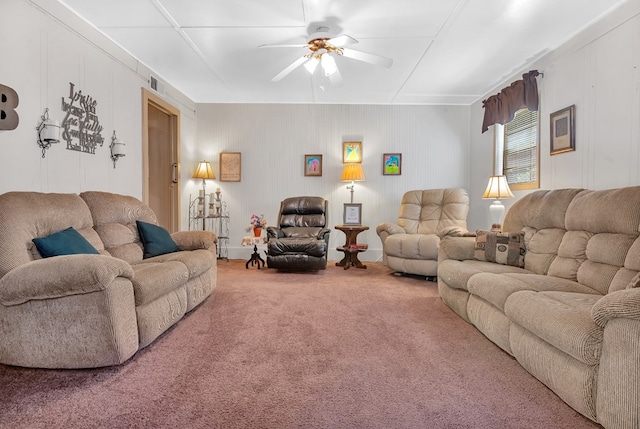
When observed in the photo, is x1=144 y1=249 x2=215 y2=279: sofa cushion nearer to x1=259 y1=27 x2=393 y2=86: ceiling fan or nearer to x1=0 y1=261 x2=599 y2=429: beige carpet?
x1=0 y1=261 x2=599 y2=429: beige carpet

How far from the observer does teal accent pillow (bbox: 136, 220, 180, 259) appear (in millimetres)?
3025

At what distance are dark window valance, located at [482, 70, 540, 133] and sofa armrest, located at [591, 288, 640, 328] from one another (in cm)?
292

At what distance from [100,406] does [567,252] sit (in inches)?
109

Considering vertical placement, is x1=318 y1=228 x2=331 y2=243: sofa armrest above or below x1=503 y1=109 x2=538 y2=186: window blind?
below

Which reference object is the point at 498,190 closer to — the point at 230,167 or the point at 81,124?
the point at 230,167

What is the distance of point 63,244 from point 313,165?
3.77m

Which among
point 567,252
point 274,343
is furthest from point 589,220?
point 274,343

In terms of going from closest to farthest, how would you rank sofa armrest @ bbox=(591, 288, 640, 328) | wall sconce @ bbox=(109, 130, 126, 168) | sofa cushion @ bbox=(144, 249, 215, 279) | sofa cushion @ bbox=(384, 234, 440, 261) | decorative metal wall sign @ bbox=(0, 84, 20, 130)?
1. sofa armrest @ bbox=(591, 288, 640, 328)
2. decorative metal wall sign @ bbox=(0, 84, 20, 130)
3. sofa cushion @ bbox=(144, 249, 215, 279)
4. wall sconce @ bbox=(109, 130, 126, 168)
5. sofa cushion @ bbox=(384, 234, 440, 261)

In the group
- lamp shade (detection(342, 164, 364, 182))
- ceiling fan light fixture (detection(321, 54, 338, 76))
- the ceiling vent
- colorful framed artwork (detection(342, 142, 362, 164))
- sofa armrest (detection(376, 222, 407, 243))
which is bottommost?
sofa armrest (detection(376, 222, 407, 243))

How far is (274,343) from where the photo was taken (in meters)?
2.19

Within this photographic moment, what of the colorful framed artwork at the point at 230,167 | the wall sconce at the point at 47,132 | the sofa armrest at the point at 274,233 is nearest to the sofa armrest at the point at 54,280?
the wall sconce at the point at 47,132

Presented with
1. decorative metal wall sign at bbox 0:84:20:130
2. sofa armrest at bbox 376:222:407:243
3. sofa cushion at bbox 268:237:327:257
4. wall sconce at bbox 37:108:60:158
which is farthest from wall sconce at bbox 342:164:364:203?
decorative metal wall sign at bbox 0:84:20:130

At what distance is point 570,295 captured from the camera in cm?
184

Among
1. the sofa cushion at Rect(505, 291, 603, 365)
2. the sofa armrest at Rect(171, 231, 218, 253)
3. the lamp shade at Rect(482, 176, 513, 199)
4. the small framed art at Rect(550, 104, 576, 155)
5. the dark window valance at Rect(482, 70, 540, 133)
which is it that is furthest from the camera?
the lamp shade at Rect(482, 176, 513, 199)
